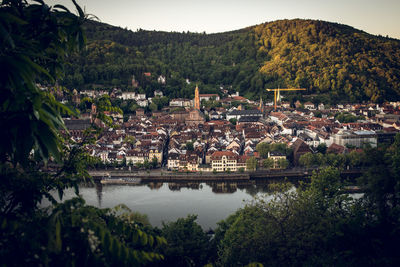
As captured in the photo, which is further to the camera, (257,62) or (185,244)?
(257,62)

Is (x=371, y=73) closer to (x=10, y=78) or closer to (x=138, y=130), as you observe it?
(x=138, y=130)

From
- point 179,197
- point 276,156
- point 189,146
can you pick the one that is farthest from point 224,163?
point 179,197

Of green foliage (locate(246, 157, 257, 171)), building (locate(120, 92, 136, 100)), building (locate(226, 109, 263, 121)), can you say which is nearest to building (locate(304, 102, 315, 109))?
building (locate(226, 109, 263, 121))

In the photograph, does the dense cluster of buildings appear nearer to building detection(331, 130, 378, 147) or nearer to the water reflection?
building detection(331, 130, 378, 147)

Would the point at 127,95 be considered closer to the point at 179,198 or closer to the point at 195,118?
the point at 195,118

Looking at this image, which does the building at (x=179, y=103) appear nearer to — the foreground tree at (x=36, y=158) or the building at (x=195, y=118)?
the building at (x=195, y=118)

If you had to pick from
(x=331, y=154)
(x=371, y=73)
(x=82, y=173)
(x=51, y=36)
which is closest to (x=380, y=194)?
(x=82, y=173)
